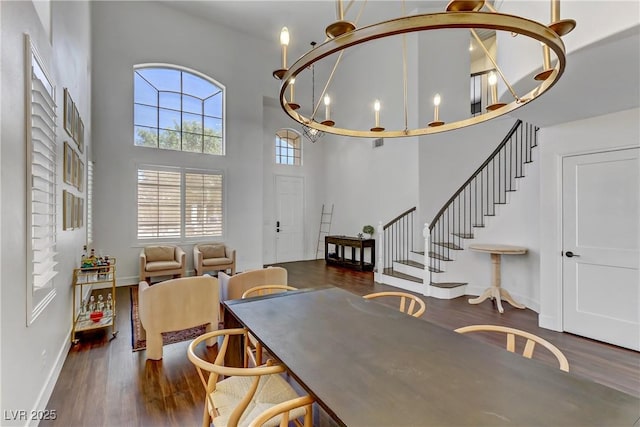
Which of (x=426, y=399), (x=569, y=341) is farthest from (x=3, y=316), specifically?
(x=569, y=341)

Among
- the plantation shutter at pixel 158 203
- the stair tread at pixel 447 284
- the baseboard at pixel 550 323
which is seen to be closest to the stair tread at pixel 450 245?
the stair tread at pixel 447 284

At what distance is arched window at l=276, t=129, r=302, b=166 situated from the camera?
8.59 metres

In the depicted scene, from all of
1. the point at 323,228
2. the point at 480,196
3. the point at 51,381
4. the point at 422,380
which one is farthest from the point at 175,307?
the point at 323,228

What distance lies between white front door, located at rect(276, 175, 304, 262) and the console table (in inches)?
35.4

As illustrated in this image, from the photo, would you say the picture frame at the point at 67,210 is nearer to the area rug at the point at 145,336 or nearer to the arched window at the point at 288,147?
the area rug at the point at 145,336

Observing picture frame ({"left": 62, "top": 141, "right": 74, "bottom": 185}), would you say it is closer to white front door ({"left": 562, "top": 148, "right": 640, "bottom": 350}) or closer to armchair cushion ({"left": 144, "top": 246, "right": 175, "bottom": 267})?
armchair cushion ({"left": 144, "top": 246, "right": 175, "bottom": 267})

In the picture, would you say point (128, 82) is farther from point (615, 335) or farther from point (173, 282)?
point (615, 335)

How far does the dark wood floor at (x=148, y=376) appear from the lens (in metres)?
2.10

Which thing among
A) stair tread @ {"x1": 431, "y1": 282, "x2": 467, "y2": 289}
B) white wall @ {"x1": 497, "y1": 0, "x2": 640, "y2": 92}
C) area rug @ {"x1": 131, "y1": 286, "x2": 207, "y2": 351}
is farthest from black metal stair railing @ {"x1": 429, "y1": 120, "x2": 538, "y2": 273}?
area rug @ {"x1": 131, "y1": 286, "x2": 207, "y2": 351}

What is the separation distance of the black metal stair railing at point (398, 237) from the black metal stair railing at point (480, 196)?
552 mm

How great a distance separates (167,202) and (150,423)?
5.13 metres

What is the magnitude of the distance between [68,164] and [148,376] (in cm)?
215

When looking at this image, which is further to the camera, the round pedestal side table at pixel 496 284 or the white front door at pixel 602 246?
the round pedestal side table at pixel 496 284

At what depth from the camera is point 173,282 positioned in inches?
118
